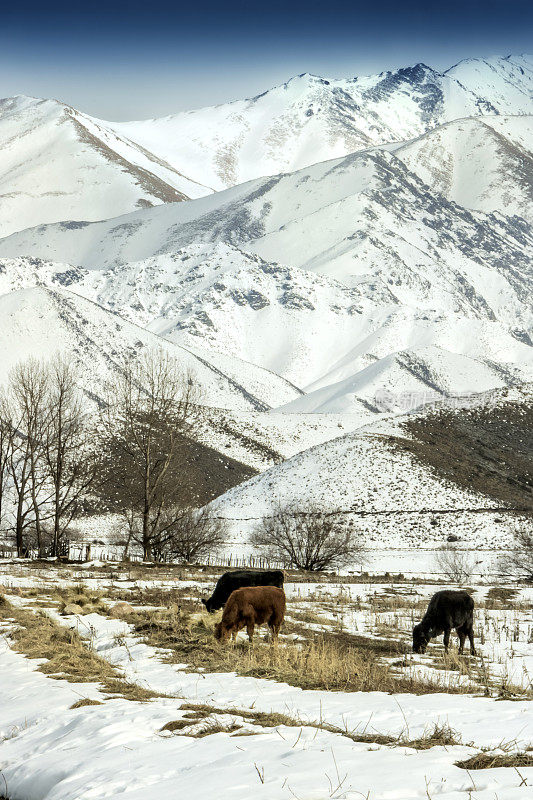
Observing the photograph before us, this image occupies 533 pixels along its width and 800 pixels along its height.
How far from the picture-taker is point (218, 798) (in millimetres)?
6211

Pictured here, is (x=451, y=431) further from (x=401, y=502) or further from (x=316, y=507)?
(x=316, y=507)

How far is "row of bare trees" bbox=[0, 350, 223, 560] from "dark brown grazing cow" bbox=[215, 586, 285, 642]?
86.2 ft

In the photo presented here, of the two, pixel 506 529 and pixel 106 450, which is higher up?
pixel 106 450

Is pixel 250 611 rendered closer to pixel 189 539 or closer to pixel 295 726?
pixel 295 726

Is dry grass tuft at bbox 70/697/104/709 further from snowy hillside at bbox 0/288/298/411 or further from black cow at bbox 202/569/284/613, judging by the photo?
snowy hillside at bbox 0/288/298/411

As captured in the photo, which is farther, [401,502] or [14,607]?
[401,502]

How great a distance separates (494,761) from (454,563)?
43508mm

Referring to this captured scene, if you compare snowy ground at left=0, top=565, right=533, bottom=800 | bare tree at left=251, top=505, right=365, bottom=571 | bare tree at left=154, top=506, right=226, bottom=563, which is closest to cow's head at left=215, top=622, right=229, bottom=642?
snowy ground at left=0, top=565, right=533, bottom=800

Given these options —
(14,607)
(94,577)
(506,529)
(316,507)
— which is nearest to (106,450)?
(316,507)

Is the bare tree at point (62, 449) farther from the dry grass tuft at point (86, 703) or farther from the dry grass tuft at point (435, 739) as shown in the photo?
the dry grass tuft at point (435, 739)

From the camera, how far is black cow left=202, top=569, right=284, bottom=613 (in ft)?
63.2

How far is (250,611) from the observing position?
14875mm

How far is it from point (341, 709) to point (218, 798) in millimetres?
3595

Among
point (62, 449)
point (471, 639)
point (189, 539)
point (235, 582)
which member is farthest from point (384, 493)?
point (471, 639)
